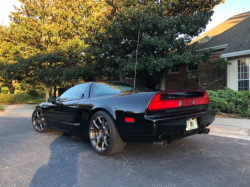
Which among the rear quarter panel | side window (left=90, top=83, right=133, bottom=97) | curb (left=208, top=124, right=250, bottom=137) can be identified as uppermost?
side window (left=90, top=83, right=133, bottom=97)

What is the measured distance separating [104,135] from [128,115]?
71cm

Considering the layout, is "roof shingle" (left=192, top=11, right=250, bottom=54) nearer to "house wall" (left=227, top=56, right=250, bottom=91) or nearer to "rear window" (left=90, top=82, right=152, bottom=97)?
"house wall" (left=227, top=56, right=250, bottom=91)

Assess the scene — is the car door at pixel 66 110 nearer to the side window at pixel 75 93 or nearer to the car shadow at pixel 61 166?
the side window at pixel 75 93

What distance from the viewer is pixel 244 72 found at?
37.4 ft

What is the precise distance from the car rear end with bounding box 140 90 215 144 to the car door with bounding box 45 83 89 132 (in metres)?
1.80

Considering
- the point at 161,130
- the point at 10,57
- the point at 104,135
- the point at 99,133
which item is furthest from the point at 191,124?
the point at 10,57

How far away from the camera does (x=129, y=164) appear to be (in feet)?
10.8

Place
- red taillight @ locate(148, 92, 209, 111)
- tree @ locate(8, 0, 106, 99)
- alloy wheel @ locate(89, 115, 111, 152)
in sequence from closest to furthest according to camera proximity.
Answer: red taillight @ locate(148, 92, 209, 111), alloy wheel @ locate(89, 115, 111, 152), tree @ locate(8, 0, 106, 99)

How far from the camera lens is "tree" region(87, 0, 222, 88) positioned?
9.73m

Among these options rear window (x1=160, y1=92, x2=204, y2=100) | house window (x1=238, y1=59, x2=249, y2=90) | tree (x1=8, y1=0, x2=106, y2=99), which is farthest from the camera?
tree (x1=8, y1=0, x2=106, y2=99)

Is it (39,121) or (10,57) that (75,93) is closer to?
(39,121)

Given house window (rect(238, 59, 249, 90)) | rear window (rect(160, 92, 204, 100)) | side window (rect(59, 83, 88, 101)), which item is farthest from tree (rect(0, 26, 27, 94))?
house window (rect(238, 59, 249, 90))

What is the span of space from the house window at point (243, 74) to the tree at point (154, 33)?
92.6 inches

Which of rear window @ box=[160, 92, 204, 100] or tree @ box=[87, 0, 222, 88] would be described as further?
tree @ box=[87, 0, 222, 88]
